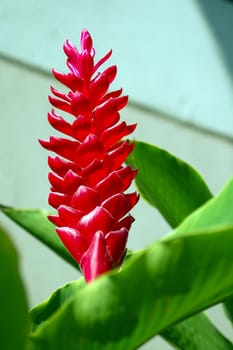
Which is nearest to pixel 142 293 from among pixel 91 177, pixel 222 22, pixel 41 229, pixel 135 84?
pixel 91 177

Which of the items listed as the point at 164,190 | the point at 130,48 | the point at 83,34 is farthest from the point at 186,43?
the point at 83,34

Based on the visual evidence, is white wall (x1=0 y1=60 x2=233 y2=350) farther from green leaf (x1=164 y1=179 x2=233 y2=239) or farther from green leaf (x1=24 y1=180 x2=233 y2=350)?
green leaf (x1=24 y1=180 x2=233 y2=350)

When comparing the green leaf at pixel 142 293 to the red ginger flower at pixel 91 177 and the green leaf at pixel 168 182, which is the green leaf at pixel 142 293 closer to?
the red ginger flower at pixel 91 177

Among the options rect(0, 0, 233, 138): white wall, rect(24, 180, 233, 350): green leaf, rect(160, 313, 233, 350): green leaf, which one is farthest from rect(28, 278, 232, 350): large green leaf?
rect(0, 0, 233, 138): white wall

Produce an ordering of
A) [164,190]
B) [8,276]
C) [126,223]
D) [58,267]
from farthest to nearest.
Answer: [58,267] → [164,190] → [126,223] → [8,276]

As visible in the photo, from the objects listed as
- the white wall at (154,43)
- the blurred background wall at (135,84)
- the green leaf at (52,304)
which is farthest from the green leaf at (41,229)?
the white wall at (154,43)

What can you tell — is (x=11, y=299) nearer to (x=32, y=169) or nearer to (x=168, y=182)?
(x=168, y=182)

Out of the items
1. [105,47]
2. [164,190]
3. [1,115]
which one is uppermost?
[164,190]

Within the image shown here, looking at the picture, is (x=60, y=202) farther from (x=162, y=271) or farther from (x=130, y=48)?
(x=130, y=48)
